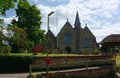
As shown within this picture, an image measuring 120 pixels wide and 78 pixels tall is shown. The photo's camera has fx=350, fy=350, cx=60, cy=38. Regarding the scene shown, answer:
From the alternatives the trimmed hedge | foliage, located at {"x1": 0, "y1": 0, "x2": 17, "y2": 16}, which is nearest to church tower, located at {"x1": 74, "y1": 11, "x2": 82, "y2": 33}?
the trimmed hedge

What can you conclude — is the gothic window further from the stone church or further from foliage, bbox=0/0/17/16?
foliage, bbox=0/0/17/16

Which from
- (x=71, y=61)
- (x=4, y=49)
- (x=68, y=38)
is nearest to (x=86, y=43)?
(x=68, y=38)

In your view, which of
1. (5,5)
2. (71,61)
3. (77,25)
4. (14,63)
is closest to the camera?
(5,5)

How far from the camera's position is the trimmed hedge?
116 feet

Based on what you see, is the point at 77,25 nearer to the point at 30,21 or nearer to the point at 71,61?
the point at 30,21

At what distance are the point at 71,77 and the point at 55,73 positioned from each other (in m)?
1.66

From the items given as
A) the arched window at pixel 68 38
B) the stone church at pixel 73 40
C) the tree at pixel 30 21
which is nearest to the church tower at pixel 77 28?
the stone church at pixel 73 40

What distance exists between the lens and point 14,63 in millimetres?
35406

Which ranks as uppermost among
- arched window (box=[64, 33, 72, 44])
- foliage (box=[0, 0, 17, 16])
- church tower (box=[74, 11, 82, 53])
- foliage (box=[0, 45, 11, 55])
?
church tower (box=[74, 11, 82, 53])

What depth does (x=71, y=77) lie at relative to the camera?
103 feet

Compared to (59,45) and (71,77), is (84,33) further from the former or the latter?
(71,77)

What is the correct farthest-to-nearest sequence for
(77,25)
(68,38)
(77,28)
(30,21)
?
1. (77,25)
2. (77,28)
3. (68,38)
4. (30,21)

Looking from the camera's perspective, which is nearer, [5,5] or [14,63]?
[5,5]

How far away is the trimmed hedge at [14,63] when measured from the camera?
3541 cm
